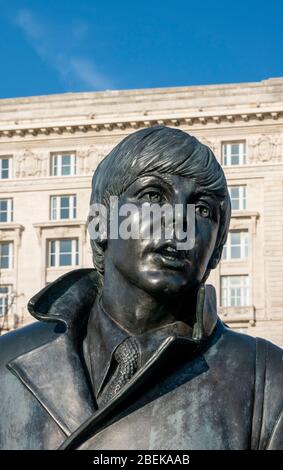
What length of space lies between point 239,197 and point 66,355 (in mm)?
52598

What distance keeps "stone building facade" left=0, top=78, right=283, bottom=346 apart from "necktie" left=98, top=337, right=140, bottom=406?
5028 centimetres

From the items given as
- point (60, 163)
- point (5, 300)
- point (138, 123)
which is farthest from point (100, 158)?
point (5, 300)

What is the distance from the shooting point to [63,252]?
5578 cm

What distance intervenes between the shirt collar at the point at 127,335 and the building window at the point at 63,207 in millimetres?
53463

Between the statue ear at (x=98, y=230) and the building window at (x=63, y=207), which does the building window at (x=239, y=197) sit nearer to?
the building window at (x=63, y=207)

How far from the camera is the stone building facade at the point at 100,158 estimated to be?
53.7 m

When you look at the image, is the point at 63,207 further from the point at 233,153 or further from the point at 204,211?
the point at 204,211

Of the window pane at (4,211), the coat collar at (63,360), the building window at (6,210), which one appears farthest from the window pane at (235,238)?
the coat collar at (63,360)

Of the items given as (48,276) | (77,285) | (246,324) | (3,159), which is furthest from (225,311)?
(77,285)

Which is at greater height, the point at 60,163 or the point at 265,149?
the point at 265,149

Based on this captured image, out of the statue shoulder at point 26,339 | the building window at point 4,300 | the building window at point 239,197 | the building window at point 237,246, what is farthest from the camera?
the building window at point 239,197

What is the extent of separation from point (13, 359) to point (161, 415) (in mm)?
377

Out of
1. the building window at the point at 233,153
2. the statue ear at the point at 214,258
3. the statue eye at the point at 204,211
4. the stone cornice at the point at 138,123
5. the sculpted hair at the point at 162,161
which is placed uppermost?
the stone cornice at the point at 138,123

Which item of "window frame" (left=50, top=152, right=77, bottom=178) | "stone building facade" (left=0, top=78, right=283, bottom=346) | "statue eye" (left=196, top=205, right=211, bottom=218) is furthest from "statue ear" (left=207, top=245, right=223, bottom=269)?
"window frame" (left=50, top=152, right=77, bottom=178)
